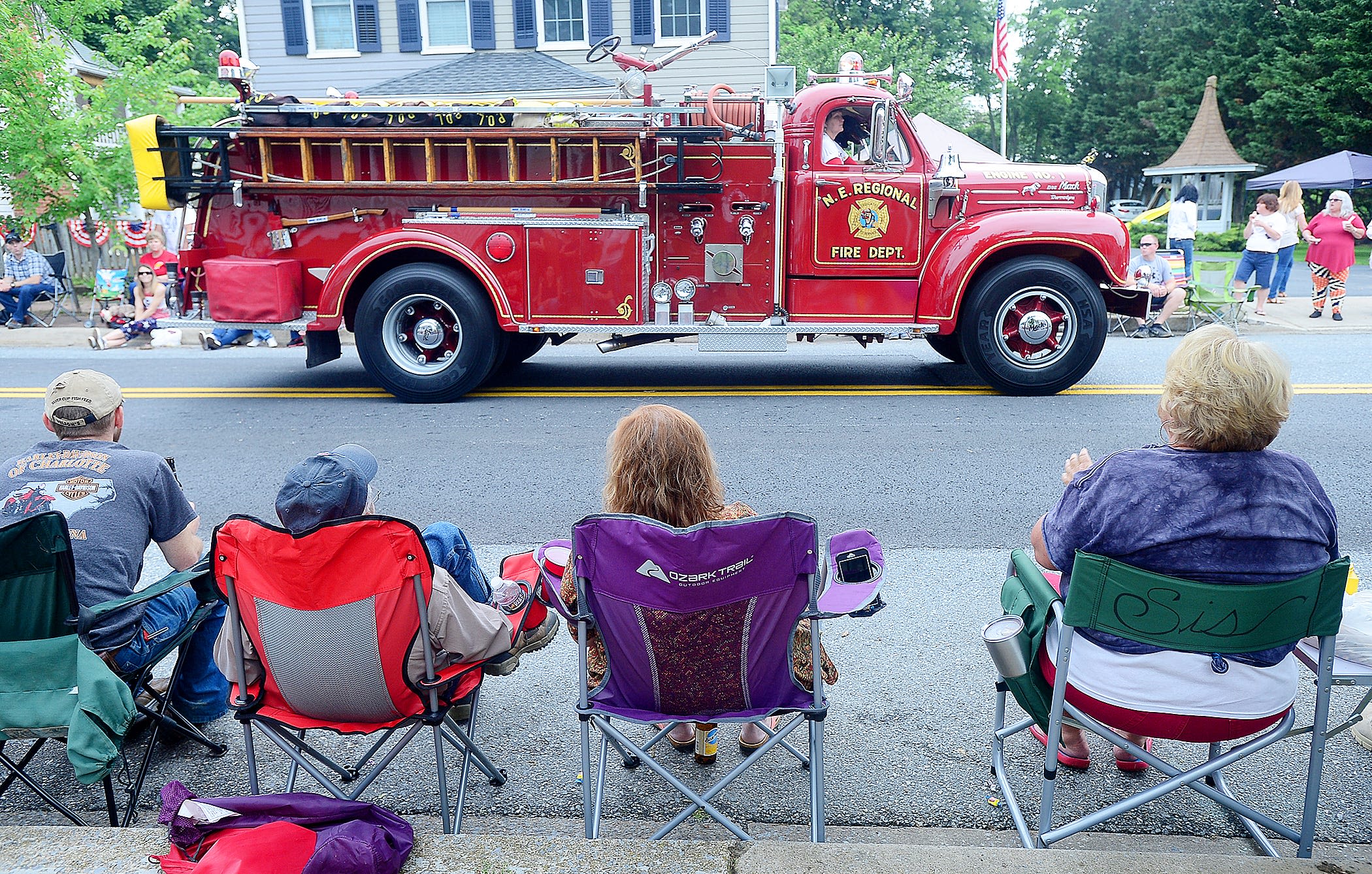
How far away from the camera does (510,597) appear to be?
Result: 3.29 meters

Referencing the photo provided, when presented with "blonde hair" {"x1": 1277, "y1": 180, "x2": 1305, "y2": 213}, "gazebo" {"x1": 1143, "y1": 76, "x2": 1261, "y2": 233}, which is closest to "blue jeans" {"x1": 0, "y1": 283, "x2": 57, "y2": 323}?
"blonde hair" {"x1": 1277, "y1": 180, "x2": 1305, "y2": 213}

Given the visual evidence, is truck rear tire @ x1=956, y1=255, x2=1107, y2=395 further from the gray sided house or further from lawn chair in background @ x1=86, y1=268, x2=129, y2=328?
lawn chair in background @ x1=86, y1=268, x2=129, y2=328

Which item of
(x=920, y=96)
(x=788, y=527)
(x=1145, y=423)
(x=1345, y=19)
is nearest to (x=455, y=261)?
(x=1145, y=423)

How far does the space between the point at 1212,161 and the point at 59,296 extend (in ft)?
119

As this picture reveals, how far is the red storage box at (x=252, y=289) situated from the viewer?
8.88 metres

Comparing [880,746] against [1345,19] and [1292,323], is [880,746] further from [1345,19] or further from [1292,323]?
[1345,19]

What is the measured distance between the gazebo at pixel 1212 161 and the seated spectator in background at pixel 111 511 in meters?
39.6

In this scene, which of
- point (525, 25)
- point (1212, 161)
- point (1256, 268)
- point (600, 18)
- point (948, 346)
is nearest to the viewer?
point (948, 346)

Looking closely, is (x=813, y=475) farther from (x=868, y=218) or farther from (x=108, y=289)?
(x=108, y=289)

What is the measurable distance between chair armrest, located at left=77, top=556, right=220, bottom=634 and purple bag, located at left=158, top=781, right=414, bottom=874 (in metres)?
0.70

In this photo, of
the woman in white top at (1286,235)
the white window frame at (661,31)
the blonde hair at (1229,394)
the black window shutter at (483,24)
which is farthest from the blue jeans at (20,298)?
the woman in white top at (1286,235)

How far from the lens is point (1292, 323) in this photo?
44.2 feet

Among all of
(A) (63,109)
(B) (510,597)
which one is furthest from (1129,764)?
(A) (63,109)

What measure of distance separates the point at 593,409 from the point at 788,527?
20.2 ft
